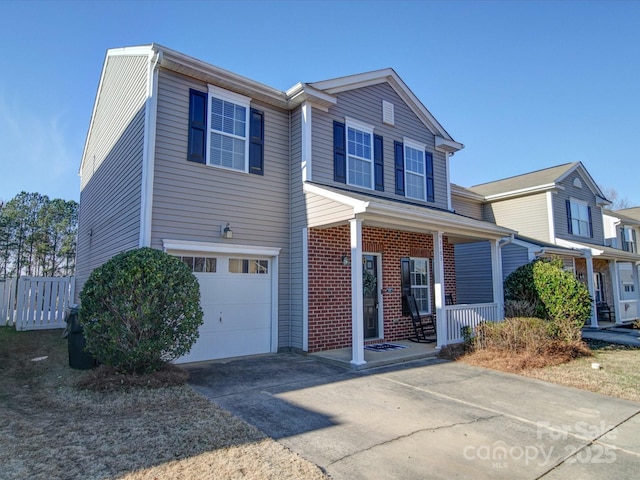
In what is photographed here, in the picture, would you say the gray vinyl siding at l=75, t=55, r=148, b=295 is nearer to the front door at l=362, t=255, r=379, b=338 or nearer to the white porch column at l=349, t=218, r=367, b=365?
the white porch column at l=349, t=218, r=367, b=365

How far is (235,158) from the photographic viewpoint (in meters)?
8.25

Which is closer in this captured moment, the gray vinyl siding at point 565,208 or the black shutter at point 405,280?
the black shutter at point 405,280

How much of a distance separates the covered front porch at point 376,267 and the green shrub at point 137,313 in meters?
3.05

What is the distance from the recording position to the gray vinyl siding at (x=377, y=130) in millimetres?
9086

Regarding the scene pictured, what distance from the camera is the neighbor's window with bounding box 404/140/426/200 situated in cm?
1120

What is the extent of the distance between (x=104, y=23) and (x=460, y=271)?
14944 mm

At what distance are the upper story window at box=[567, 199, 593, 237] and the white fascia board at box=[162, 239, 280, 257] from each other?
1503 centimetres

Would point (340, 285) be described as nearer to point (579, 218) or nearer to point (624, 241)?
point (579, 218)

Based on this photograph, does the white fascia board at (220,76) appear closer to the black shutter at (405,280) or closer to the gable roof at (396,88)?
the gable roof at (396,88)

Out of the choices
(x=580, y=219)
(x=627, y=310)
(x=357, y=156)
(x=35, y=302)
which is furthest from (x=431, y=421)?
(x=580, y=219)

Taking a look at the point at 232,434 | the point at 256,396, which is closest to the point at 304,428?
the point at 232,434

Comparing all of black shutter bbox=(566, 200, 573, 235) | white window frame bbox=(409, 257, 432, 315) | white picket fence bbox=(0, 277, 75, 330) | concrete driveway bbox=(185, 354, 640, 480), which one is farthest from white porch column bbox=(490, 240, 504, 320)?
white picket fence bbox=(0, 277, 75, 330)

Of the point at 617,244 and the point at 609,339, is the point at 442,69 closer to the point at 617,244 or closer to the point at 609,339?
the point at 609,339

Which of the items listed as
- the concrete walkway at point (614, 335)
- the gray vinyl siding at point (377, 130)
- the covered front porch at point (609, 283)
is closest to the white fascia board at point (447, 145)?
the gray vinyl siding at point (377, 130)
